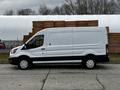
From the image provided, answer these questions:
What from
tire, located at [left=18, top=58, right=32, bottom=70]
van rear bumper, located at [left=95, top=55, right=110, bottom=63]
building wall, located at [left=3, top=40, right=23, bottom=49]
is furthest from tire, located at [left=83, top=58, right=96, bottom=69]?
Answer: building wall, located at [left=3, top=40, right=23, bottom=49]

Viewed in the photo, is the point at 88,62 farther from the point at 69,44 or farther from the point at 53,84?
the point at 53,84

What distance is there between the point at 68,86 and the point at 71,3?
7625 centimetres

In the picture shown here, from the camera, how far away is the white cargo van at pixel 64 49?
1889 cm

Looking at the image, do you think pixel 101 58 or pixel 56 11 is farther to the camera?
pixel 56 11

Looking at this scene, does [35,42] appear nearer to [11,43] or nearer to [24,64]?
[24,64]

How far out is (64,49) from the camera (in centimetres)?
1897

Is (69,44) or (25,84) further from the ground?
(69,44)

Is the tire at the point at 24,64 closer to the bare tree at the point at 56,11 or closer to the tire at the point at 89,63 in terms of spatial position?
the tire at the point at 89,63

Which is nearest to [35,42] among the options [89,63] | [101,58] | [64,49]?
[64,49]

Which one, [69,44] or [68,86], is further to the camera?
[69,44]

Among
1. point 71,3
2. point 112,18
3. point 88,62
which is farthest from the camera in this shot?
point 71,3

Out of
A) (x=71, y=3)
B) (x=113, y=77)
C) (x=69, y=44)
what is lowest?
(x=113, y=77)

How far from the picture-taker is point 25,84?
516 inches

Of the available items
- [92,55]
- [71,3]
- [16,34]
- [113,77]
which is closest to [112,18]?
[16,34]
